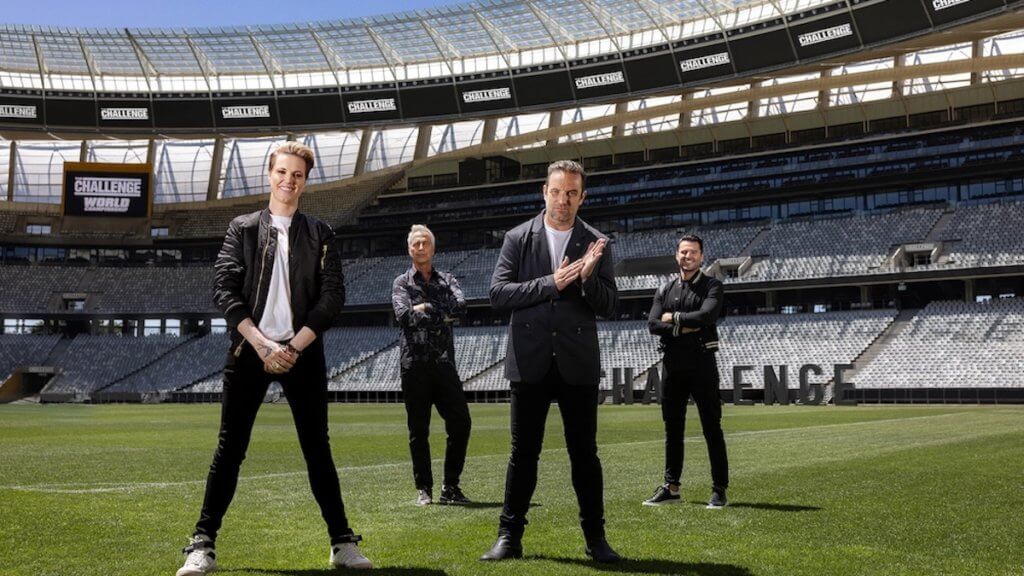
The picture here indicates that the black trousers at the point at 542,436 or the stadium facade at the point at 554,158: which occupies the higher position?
the stadium facade at the point at 554,158

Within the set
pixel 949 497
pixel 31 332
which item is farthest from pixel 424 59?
pixel 949 497

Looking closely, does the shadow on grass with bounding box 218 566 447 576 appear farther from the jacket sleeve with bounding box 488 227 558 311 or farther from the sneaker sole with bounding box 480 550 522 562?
the jacket sleeve with bounding box 488 227 558 311

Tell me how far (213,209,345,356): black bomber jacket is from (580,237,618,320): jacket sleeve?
4.72ft

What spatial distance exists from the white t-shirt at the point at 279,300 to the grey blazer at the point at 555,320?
1220 mm

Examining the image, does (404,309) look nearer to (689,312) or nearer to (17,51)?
(689,312)

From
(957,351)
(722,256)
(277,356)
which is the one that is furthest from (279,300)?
(722,256)

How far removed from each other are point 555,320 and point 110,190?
204ft

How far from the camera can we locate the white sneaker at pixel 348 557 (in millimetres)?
5199

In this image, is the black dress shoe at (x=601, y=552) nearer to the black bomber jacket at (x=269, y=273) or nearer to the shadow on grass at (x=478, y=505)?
the black bomber jacket at (x=269, y=273)

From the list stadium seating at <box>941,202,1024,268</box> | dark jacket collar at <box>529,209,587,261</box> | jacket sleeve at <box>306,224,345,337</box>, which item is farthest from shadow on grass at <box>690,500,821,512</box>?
stadium seating at <box>941,202,1024,268</box>

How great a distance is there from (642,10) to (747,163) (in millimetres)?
14716

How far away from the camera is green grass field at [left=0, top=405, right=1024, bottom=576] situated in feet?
17.6

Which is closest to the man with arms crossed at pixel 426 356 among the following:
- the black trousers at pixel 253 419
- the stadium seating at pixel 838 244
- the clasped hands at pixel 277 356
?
the black trousers at pixel 253 419

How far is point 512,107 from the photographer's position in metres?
52.0
